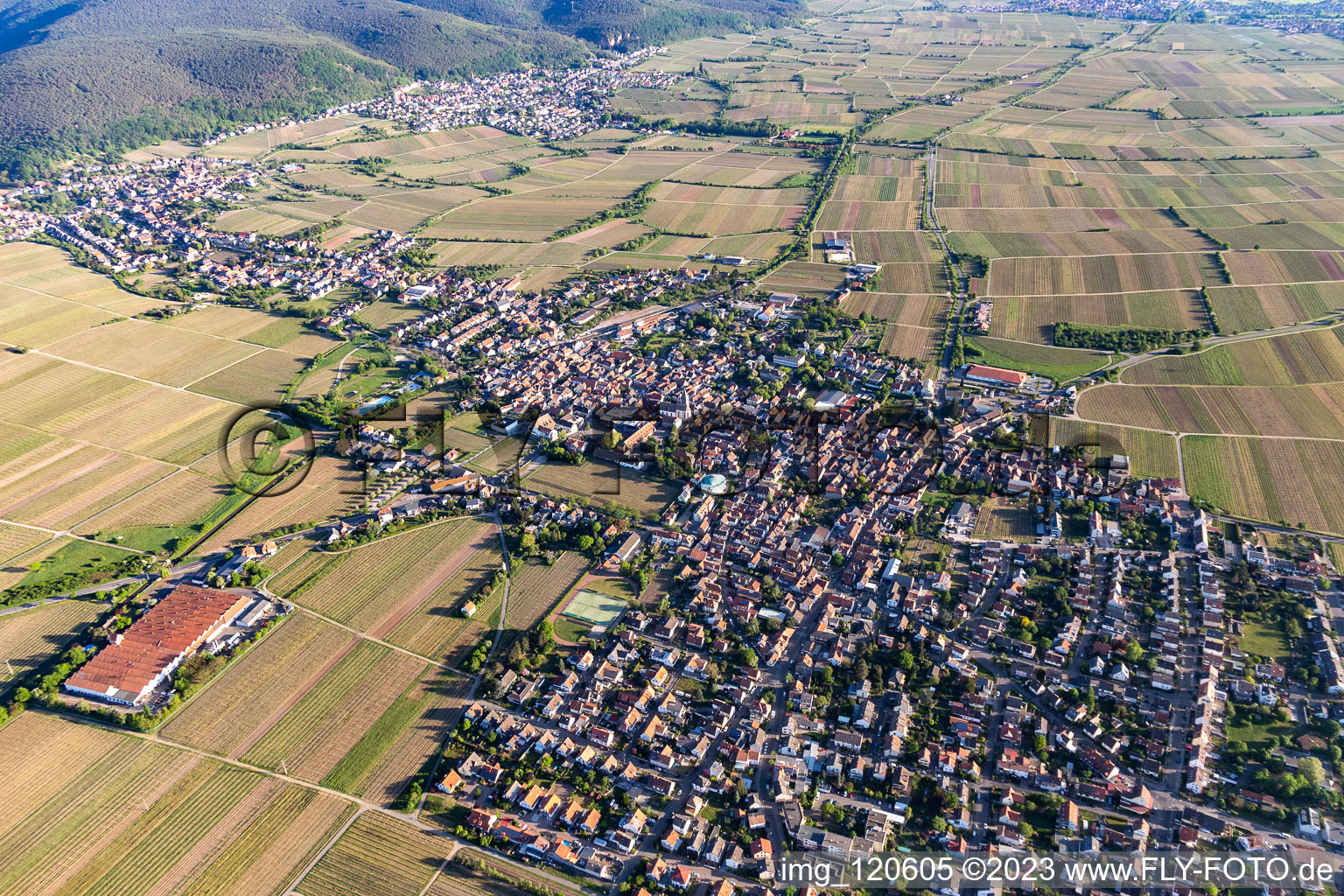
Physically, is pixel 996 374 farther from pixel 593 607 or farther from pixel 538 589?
pixel 538 589

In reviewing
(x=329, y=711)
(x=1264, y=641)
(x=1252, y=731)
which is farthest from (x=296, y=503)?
(x=1264, y=641)

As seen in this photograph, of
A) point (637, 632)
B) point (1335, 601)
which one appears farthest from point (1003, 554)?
point (637, 632)

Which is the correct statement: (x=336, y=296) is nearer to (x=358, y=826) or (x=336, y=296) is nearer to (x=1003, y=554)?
(x=358, y=826)

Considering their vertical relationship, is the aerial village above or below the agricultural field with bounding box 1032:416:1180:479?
below

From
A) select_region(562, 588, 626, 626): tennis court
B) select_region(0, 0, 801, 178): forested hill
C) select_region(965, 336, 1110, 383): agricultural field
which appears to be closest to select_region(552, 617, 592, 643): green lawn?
select_region(562, 588, 626, 626): tennis court

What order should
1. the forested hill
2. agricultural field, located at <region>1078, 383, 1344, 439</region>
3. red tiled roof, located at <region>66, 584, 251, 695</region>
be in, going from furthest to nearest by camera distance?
the forested hill
agricultural field, located at <region>1078, 383, 1344, 439</region>
red tiled roof, located at <region>66, 584, 251, 695</region>

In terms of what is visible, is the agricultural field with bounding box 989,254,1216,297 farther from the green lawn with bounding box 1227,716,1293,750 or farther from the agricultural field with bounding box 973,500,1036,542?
the green lawn with bounding box 1227,716,1293,750

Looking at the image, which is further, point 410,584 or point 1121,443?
point 1121,443
